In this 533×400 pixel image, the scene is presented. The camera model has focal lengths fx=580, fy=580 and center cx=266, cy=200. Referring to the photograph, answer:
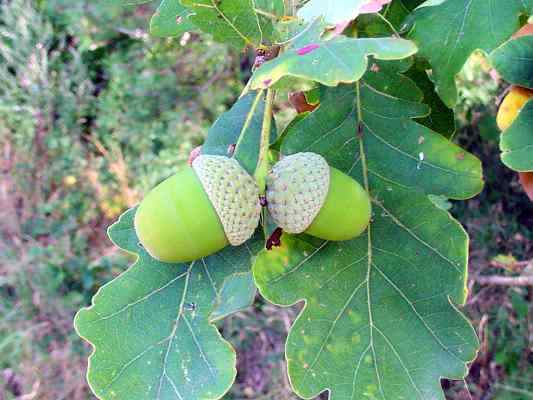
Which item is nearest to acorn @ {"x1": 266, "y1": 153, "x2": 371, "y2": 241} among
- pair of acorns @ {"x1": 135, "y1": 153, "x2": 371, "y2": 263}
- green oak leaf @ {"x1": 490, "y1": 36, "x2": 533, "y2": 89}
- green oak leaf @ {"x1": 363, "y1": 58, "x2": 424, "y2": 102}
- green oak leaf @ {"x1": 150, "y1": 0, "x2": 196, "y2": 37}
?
pair of acorns @ {"x1": 135, "y1": 153, "x2": 371, "y2": 263}

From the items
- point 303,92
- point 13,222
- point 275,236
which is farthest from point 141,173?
point 275,236

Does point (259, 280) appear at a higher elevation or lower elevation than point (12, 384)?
higher

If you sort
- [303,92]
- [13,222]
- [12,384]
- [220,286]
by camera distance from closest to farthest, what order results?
[220,286], [303,92], [12,384], [13,222]

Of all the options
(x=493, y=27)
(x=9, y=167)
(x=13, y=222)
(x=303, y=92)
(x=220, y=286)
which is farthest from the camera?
(x=9, y=167)

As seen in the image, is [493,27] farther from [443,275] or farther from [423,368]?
[423,368]

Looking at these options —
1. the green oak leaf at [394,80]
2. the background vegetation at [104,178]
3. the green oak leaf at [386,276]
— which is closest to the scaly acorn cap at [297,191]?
the green oak leaf at [386,276]

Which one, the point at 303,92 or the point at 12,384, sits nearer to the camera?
the point at 303,92

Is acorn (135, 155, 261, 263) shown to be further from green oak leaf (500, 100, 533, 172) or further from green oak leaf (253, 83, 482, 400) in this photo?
green oak leaf (500, 100, 533, 172)
